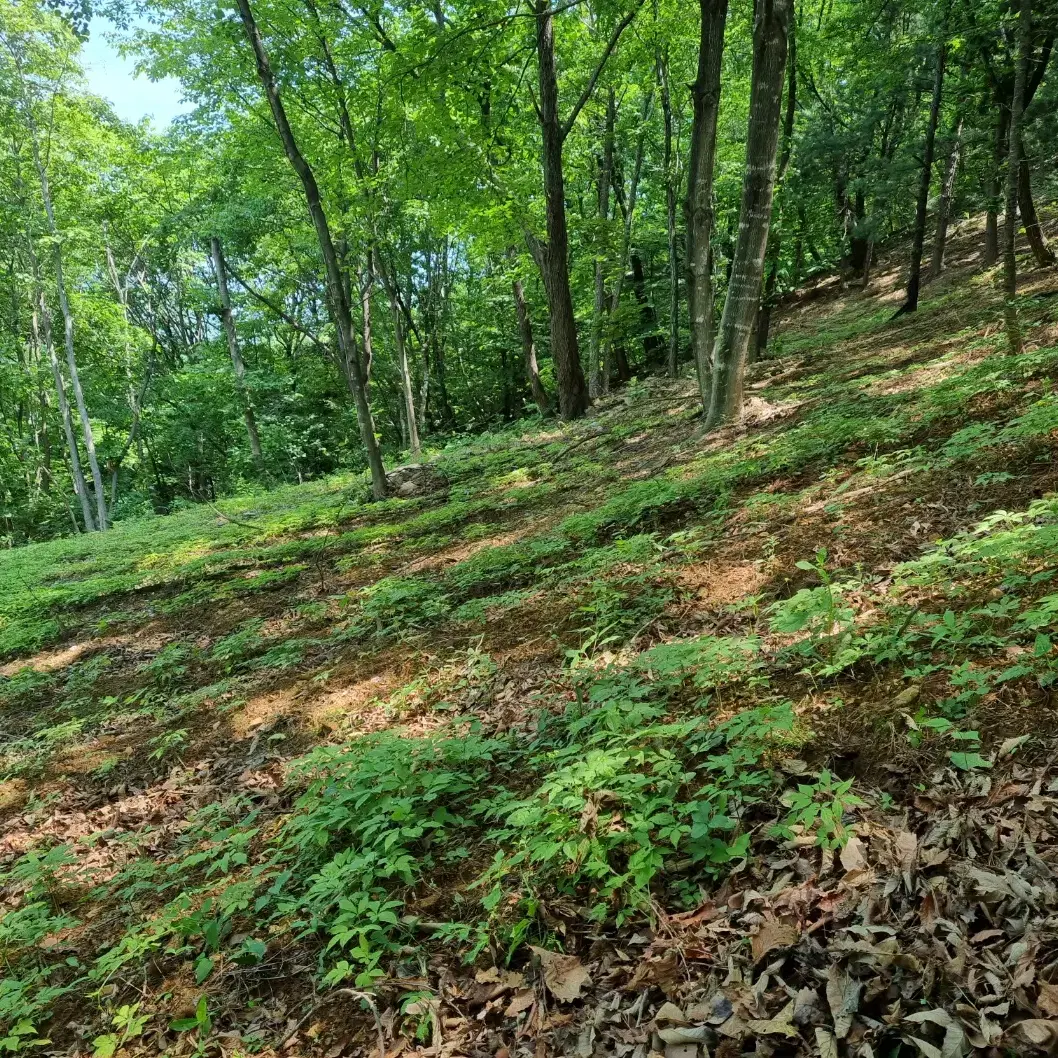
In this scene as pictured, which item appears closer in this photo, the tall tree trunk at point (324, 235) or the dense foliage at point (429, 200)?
the tall tree trunk at point (324, 235)

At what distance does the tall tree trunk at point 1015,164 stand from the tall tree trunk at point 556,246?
7.22 metres

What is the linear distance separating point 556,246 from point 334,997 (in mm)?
12725

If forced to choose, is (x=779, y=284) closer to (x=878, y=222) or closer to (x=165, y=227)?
(x=878, y=222)

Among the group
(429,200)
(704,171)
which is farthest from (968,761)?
(429,200)

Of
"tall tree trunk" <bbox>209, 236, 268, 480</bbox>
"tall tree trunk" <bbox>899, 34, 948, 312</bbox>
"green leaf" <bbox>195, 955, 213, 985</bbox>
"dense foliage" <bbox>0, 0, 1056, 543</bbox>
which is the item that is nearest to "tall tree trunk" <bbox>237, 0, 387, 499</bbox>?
"dense foliage" <bbox>0, 0, 1056, 543</bbox>

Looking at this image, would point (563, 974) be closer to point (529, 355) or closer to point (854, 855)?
point (854, 855)

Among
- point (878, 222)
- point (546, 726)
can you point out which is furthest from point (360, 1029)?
point (878, 222)

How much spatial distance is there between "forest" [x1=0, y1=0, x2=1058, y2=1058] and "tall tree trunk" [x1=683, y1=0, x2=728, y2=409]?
8 cm

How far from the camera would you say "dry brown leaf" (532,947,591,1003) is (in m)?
2.08

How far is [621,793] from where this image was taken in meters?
2.60

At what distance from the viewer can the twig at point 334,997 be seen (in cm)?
215

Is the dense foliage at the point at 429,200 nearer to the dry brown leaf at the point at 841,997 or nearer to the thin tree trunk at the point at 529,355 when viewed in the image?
the thin tree trunk at the point at 529,355

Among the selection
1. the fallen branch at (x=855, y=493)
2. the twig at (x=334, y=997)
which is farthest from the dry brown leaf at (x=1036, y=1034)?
the fallen branch at (x=855, y=493)

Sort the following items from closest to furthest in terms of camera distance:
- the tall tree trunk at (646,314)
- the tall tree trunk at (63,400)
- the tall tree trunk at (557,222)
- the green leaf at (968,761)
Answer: the green leaf at (968,761) < the tall tree trunk at (557,222) < the tall tree trunk at (63,400) < the tall tree trunk at (646,314)
